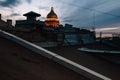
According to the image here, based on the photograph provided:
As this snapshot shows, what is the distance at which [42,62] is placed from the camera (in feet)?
23.7

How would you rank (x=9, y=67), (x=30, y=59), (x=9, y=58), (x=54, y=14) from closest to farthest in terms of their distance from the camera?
(x=9, y=67) < (x=9, y=58) < (x=30, y=59) < (x=54, y=14)

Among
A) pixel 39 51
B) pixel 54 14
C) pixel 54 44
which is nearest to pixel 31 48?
pixel 39 51

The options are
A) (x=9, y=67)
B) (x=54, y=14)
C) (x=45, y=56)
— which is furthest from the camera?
(x=54, y=14)

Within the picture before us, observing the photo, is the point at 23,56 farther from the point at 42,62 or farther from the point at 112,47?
the point at 112,47

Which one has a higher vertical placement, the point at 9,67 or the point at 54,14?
the point at 54,14

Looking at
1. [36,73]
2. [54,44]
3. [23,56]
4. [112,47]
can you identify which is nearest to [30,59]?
[23,56]

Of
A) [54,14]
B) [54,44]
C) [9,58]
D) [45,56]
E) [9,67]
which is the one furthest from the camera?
[54,14]

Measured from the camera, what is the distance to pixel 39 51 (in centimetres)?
792

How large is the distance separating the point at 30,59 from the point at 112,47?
18026 millimetres

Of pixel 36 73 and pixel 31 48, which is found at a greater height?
pixel 31 48

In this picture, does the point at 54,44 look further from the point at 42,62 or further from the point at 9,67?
the point at 9,67

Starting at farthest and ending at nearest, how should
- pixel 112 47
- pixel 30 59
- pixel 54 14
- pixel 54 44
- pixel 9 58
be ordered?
pixel 54 14 < pixel 112 47 < pixel 54 44 < pixel 30 59 < pixel 9 58

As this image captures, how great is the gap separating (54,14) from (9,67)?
52597 mm

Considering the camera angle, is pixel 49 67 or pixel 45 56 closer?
pixel 49 67
